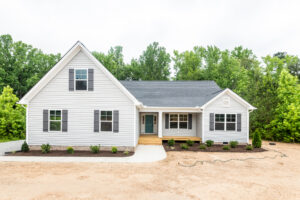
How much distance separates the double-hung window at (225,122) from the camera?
538 inches

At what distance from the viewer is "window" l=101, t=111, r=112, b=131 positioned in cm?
1129

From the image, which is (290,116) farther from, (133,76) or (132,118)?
(133,76)

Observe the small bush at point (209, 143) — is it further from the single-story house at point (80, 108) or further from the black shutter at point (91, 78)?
the black shutter at point (91, 78)

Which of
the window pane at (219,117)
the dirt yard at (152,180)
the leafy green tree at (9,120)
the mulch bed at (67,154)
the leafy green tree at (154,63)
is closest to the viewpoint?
the dirt yard at (152,180)

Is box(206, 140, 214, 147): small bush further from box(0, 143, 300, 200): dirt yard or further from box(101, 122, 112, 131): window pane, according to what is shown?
box(101, 122, 112, 131): window pane

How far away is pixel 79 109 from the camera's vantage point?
11.2m

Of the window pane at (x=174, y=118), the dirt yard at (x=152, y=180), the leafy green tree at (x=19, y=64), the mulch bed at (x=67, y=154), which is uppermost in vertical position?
the leafy green tree at (x=19, y=64)

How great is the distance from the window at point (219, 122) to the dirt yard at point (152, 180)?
4723 millimetres

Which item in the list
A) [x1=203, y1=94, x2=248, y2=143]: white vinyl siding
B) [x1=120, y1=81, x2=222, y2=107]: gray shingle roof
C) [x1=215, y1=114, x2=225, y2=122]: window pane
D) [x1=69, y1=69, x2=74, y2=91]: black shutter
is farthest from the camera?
[x1=120, y1=81, x2=222, y2=107]: gray shingle roof

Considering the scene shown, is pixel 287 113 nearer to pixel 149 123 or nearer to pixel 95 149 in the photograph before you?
pixel 149 123

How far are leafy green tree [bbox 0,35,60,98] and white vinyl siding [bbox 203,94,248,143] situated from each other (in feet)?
95.0

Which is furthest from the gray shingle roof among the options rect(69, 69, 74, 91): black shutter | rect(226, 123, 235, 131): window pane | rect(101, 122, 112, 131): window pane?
rect(69, 69, 74, 91): black shutter

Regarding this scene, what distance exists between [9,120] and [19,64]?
19.9 meters

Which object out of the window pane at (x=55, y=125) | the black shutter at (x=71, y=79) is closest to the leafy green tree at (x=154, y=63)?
the black shutter at (x=71, y=79)
